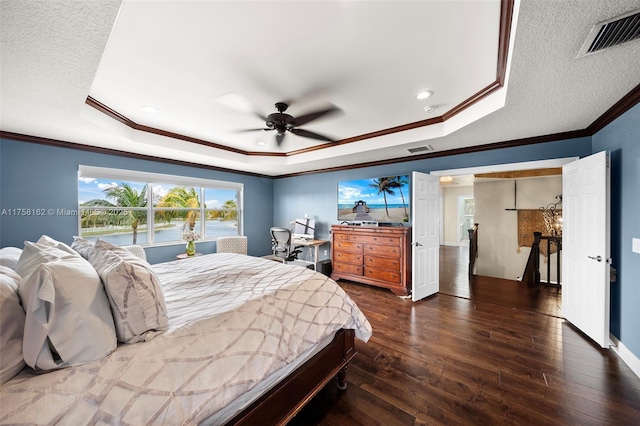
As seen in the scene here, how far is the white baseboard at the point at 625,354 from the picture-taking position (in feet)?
6.69

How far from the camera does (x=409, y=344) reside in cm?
251

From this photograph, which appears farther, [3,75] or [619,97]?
[619,97]

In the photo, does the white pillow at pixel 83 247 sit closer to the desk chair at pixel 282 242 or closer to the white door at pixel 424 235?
the desk chair at pixel 282 242

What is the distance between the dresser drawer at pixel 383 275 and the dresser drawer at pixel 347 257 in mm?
216

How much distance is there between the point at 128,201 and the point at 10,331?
398 centimetres

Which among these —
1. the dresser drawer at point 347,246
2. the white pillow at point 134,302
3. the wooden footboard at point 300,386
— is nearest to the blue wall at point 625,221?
the wooden footboard at point 300,386

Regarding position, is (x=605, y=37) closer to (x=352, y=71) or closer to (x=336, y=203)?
(x=352, y=71)

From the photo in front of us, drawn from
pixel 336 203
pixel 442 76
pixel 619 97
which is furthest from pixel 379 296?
pixel 619 97

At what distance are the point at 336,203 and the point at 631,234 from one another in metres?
4.02

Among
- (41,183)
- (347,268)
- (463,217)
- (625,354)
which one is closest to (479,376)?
(625,354)

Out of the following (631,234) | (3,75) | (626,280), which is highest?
(3,75)

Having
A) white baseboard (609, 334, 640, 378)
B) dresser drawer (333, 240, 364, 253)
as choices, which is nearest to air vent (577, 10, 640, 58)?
white baseboard (609, 334, 640, 378)

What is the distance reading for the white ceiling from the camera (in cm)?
140

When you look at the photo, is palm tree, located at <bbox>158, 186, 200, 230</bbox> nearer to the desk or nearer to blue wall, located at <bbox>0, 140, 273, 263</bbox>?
blue wall, located at <bbox>0, 140, 273, 263</bbox>
